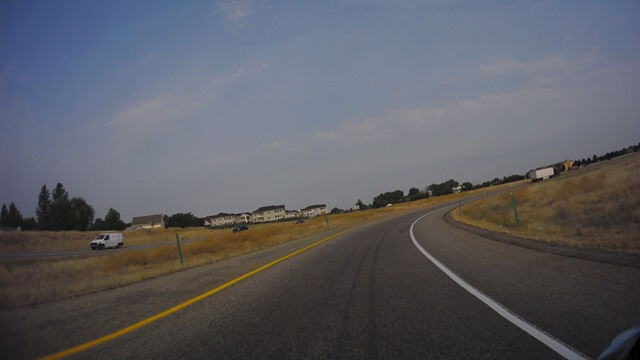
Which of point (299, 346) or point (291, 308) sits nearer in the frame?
point (299, 346)

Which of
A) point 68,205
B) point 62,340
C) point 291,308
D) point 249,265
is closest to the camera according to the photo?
point 62,340

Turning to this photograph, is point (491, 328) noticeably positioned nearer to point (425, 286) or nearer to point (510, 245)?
point (425, 286)

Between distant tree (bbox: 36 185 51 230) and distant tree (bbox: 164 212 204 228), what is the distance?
35860 mm

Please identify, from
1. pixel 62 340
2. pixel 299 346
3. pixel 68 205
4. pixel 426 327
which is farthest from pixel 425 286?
pixel 68 205

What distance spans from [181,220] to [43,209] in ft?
136

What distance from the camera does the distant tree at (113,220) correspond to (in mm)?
119244

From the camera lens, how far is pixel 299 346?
450cm

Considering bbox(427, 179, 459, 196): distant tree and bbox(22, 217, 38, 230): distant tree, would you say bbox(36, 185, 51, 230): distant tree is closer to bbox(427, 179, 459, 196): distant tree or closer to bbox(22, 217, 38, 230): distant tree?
bbox(22, 217, 38, 230): distant tree

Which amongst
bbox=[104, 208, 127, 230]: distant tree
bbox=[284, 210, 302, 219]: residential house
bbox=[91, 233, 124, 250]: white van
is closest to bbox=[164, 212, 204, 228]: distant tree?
bbox=[104, 208, 127, 230]: distant tree

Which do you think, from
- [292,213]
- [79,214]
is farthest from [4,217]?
[292,213]

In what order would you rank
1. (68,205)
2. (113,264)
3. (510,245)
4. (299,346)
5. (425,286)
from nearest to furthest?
(299,346), (425,286), (510,245), (113,264), (68,205)

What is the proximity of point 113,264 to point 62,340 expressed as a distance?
19.8 m

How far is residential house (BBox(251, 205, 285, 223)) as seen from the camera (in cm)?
16862

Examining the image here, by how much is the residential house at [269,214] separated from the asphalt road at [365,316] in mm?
159738
